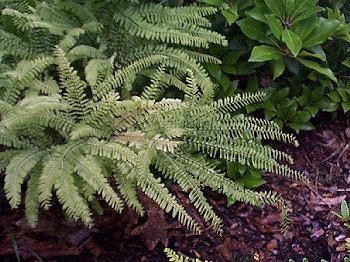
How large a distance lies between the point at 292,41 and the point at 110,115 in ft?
3.91

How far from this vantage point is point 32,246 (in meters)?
3.02

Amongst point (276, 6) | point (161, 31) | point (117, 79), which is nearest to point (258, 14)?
point (276, 6)

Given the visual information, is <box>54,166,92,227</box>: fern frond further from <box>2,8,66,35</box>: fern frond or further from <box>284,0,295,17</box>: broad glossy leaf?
<box>284,0,295,17</box>: broad glossy leaf

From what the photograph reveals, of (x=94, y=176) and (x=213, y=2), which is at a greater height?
(x=213, y=2)

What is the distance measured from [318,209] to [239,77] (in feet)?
3.34

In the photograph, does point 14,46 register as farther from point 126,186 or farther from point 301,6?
point 301,6

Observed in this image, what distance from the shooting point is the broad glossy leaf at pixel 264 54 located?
3435 mm

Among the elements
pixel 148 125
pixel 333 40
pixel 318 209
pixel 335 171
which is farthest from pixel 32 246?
pixel 333 40

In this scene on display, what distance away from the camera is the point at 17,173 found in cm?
262

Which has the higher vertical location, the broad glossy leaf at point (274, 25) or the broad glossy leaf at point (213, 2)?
the broad glossy leaf at point (213, 2)

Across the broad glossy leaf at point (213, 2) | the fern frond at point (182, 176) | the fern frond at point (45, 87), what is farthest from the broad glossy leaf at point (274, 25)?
the fern frond at point (45, 87)

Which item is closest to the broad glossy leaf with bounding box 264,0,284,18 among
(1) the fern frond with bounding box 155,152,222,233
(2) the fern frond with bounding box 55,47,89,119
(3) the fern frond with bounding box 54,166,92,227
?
(1) the fern frond with bounding box 155,152,222,233

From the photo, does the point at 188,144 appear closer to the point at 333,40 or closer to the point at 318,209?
the point at 318,209

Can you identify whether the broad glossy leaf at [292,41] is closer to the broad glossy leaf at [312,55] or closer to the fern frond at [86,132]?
the broad glossy leaf at [312,55]
